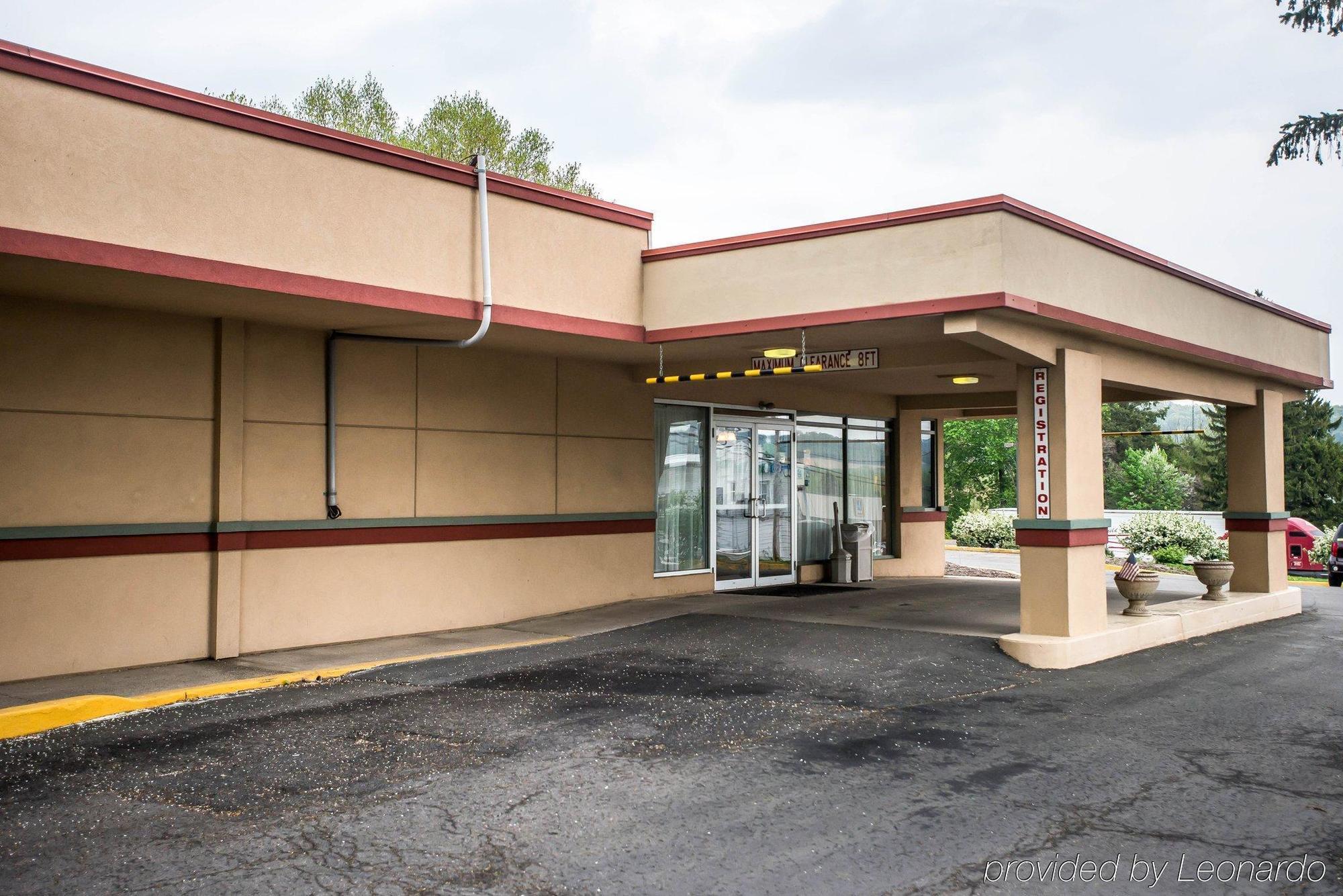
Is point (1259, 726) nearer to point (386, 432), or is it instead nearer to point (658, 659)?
point (658, 659)

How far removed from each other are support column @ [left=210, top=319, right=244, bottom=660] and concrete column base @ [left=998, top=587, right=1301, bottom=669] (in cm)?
713

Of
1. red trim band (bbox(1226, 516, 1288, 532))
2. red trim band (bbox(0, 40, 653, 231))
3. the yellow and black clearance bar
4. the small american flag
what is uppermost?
red trim band (bbox(0, 40, 653, 231))

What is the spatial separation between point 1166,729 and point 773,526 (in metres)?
8.52

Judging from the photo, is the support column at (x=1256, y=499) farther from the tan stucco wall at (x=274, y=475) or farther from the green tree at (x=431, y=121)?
the green tree at (x=431, y=121)

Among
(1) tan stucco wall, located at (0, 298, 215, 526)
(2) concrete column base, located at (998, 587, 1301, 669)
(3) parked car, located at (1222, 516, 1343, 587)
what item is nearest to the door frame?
(2) concrete column base, located at (998, 587, 1301, 669)

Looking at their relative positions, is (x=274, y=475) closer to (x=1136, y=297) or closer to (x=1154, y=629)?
(x=1136, y=297)

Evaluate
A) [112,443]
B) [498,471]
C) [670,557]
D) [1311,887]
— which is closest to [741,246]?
[498,471]

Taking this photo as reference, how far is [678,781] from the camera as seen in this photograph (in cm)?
618

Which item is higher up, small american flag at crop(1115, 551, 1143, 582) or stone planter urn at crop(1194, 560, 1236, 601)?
small american flag at crop(1115, 551, 1143, 582)

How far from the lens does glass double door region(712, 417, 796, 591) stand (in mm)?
15055

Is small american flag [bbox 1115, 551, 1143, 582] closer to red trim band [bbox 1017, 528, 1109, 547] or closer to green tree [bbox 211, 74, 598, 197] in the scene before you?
red trim band [bbox 1017, 528, 1109, 547]

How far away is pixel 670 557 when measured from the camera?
14.3 m

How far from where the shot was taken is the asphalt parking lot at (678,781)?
16.0 feet

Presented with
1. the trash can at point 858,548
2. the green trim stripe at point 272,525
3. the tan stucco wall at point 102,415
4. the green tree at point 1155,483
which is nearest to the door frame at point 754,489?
the trash can at point 858,548
